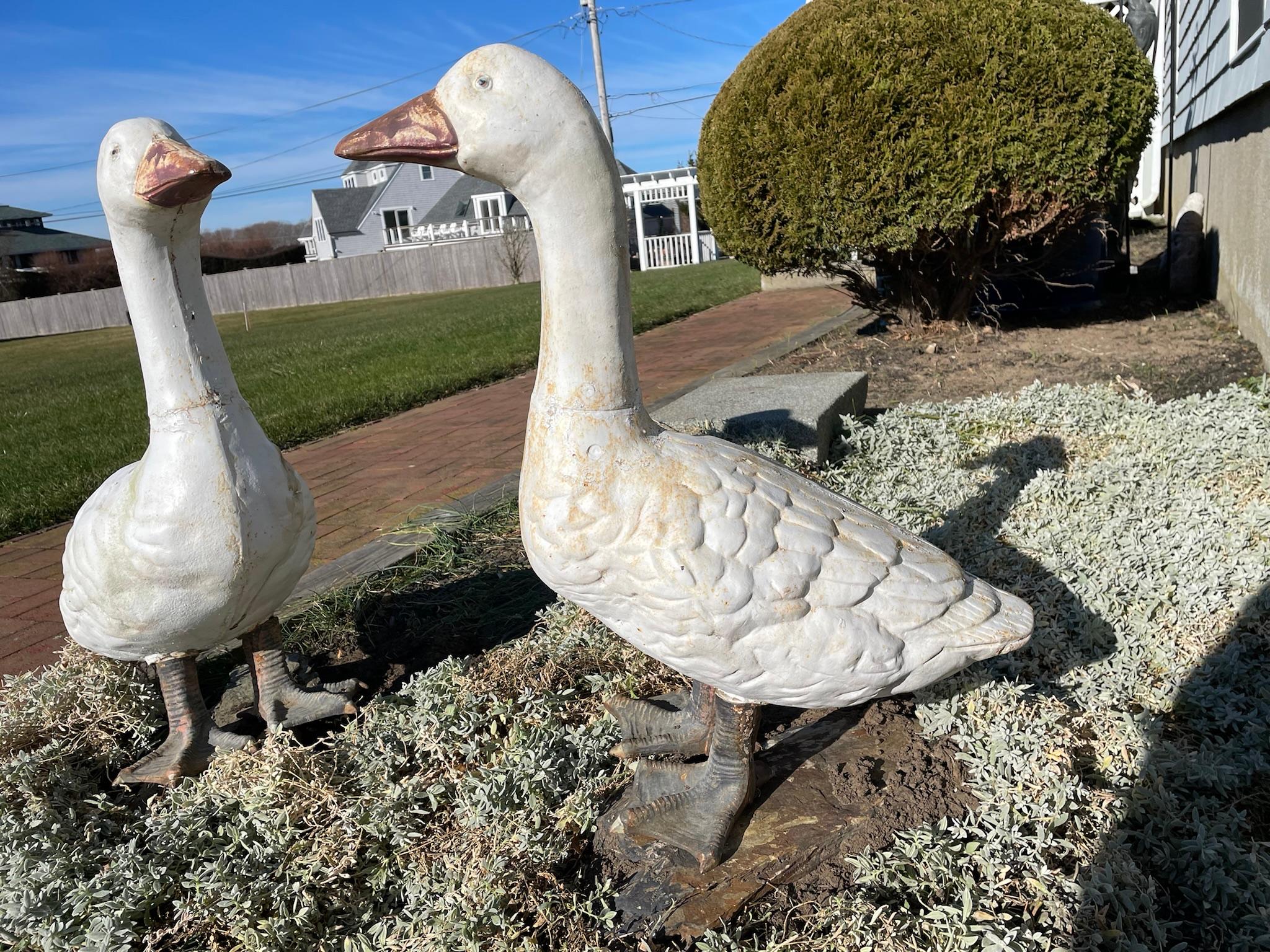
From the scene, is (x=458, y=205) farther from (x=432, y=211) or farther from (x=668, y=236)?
(x=668, y=236)

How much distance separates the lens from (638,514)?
1647mm

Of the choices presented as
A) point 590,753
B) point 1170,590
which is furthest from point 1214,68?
point 590,753

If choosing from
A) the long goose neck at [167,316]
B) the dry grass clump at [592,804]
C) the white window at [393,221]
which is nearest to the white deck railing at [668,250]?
the white window at [393,221]

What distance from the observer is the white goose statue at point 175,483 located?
74.7 inches

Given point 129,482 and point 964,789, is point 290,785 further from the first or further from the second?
point 964,789

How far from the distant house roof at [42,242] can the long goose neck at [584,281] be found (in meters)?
51.8

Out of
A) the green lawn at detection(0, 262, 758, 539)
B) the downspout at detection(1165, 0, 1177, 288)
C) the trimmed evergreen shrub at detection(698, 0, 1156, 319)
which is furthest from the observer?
the downspout at detection(1165, 0, 1177, 288)

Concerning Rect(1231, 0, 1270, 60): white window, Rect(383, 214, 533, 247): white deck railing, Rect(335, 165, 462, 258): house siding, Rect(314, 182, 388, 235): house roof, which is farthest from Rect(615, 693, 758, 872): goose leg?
Rect(314, 182, 388, 235): house roof

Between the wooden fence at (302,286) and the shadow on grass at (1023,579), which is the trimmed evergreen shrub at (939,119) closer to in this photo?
the shadow on grass at (1023,579)

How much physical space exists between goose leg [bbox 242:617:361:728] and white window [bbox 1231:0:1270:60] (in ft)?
22.1

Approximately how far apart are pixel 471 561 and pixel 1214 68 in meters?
7.93

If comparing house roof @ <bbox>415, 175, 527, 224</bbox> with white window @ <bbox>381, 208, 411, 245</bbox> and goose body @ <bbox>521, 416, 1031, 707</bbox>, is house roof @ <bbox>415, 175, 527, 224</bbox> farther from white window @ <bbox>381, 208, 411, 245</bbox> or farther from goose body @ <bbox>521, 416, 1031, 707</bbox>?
goose body @ <bbox>521, 416, 1031, 707</bbox>

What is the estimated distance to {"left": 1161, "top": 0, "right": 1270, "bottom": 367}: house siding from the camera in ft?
17.5

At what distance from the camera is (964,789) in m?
2.01
